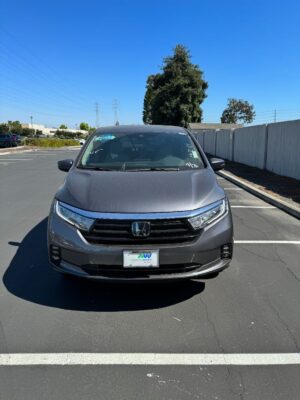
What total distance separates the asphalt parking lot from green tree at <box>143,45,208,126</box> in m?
54.7

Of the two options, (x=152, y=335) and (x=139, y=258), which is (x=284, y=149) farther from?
(x=152, y=335)

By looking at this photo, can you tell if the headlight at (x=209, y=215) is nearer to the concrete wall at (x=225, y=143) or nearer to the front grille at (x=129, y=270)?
the front grille at (x=129, y=270)

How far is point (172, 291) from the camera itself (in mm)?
4527

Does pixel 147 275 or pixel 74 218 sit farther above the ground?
pixel 74 218

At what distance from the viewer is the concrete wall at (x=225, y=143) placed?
968 inches

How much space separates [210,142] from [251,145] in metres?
13.7

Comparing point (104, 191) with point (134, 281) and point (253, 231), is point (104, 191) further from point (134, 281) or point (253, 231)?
point (253, 231)

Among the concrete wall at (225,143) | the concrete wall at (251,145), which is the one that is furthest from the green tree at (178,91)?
the concrete wall at (251,145)

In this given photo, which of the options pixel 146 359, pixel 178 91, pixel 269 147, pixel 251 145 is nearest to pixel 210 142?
pixel 251 145

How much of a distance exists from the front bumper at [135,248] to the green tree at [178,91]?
5574 cm

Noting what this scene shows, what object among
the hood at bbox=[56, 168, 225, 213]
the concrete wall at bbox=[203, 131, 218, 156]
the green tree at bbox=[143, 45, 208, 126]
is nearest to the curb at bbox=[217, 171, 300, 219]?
the hood at bbox=[56, 168, 225, 213]

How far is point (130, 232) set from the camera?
12.4ft

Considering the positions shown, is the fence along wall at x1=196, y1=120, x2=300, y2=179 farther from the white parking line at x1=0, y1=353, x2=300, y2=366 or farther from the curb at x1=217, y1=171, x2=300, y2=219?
the white parking line at x1=0, y1=353, x2=300, y2=366

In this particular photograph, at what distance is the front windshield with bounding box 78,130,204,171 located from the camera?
5066 mm
